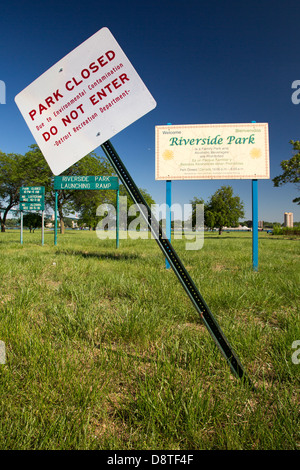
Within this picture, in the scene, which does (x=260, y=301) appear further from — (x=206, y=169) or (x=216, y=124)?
(x=216, y=124)

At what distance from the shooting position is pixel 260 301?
9.91ft

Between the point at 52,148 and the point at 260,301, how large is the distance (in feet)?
9.87

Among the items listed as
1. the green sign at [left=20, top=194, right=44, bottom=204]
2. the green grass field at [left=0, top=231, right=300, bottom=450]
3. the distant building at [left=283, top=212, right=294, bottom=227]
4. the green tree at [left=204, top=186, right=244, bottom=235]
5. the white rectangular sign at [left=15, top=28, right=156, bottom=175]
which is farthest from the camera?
the distant building at [left=283, top=212, right=294, bottom=227]

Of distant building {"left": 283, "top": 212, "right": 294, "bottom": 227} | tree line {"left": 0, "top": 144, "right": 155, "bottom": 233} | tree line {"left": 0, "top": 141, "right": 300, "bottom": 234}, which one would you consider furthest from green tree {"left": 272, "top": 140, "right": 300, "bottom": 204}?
distant building {"left": 283, "top": 212, "right": 294, "bottom": 227}

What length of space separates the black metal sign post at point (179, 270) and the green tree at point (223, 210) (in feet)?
152

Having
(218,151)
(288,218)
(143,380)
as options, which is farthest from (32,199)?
(288,218)

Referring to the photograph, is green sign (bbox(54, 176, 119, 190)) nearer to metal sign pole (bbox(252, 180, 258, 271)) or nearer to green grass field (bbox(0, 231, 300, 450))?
metal sign pole (bbox(252, 180, 258, 271))

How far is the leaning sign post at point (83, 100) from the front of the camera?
123cm

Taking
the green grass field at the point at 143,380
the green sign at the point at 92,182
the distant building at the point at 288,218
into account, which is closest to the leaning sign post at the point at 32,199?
the green sign at the point at 92,182

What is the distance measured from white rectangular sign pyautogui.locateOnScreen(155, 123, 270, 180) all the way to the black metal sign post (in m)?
4.85

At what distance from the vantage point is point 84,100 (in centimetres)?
125

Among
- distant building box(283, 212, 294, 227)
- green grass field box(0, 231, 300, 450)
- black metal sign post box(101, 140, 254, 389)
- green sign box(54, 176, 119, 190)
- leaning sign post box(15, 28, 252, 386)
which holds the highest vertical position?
distant building box(283, 212, 294, 227)

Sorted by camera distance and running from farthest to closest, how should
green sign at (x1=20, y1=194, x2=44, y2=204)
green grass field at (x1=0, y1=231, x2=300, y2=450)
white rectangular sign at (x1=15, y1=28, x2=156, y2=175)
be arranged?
green sign at (x1=20, y1=194, x2=44, y2=204) < white rectangular sign at (x1=15, y1=28, x2=156, y2=175) < green grass field at (x1=0, y1=231, x2=300, y2=450)

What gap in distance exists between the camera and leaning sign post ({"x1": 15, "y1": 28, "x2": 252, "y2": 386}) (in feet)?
4.02
